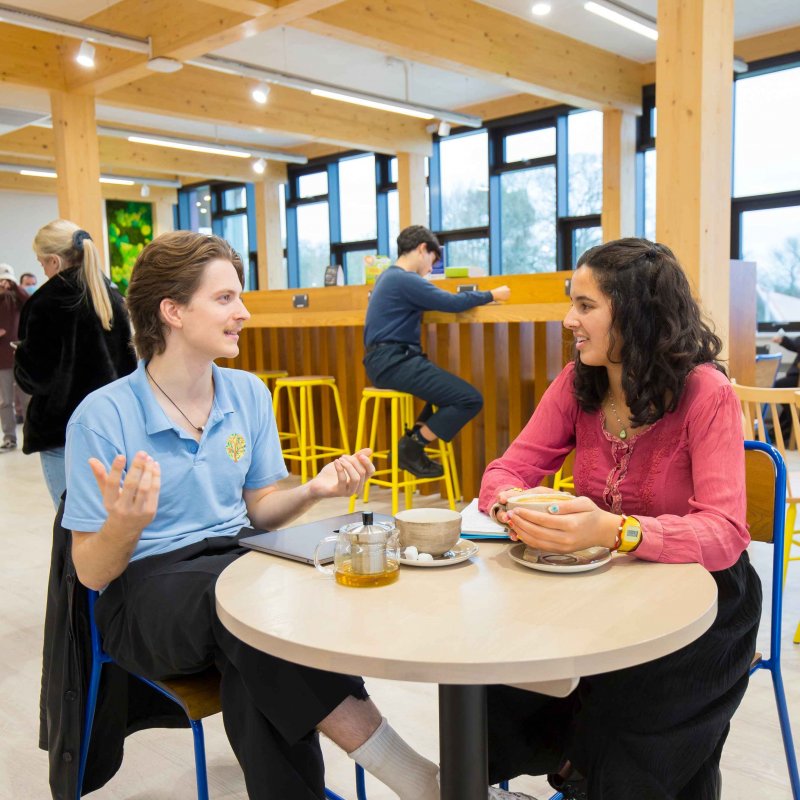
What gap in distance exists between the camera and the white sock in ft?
4.61

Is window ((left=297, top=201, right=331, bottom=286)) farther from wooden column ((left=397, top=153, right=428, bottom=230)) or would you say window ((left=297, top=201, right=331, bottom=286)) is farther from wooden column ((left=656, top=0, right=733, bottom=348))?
wooden column ((left=656, top=0, right=733, bottom=348))

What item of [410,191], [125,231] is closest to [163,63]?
[410,191]

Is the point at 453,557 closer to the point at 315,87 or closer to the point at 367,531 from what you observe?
the point at 367,531

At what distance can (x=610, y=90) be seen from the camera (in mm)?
8281

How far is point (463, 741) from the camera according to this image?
4.23ft

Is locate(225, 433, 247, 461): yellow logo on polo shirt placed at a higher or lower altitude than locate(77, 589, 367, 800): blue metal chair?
higher

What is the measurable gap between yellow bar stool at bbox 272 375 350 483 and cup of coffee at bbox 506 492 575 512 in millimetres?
3775

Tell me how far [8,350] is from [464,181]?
19.2 ft

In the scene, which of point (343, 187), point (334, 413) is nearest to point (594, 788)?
point (334, 413)

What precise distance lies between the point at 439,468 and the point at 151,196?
1170 cm

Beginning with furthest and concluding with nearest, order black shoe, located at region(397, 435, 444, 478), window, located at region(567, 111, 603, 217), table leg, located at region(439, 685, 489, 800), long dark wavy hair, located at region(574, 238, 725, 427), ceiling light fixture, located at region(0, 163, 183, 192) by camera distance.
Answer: ceiling light fixture, located at region(0, 163, 183, 192)
window, located at region(567, 111, 603, 217)
black shoe, located at region(397, 435, 444, 478)
long dark wavy hair, located at region(574, 238, 725, 427)
table leg, located at region(439, 685, 489, 800)

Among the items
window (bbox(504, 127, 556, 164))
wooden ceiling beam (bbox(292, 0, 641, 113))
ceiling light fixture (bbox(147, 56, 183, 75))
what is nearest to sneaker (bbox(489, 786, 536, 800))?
wooden ceiling beam (bbox(292, 0, 641, 113))

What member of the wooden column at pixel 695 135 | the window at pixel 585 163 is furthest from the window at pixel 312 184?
the wooden column at pixel 695 135

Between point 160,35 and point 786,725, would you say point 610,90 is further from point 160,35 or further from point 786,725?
point 786,725
